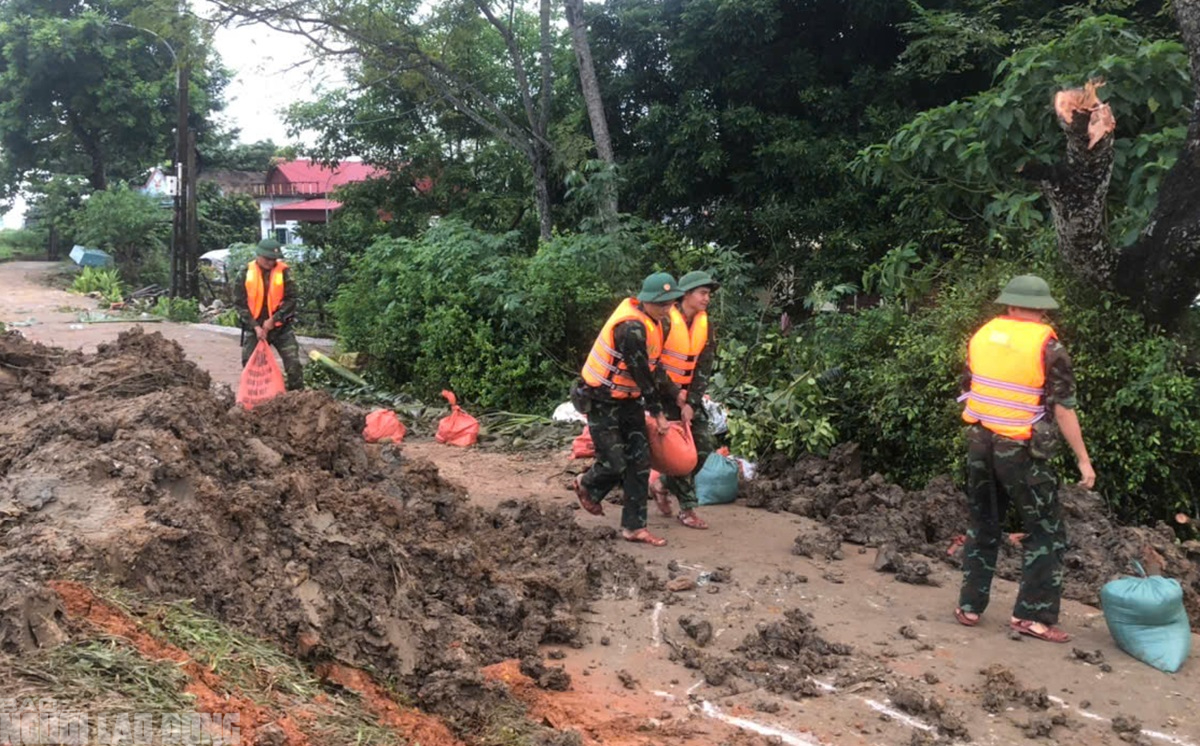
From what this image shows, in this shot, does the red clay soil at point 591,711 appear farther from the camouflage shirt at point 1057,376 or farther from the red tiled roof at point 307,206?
the red tiled roof at point 307,206

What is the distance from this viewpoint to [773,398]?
866cm

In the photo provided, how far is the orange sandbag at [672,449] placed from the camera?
6848mm

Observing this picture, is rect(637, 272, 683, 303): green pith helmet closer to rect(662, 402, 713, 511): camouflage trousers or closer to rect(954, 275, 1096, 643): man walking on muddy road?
rect(662, 402, 713, 511): camouflage trousers

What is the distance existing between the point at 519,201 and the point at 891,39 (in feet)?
20.8

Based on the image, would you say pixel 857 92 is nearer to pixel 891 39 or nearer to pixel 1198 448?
pixel 891 39

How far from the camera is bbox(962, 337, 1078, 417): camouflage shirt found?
4.96 metres

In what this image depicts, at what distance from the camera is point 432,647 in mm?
4598

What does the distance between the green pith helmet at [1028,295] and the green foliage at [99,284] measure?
2503cm

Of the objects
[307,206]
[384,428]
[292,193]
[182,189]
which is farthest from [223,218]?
[384,428]

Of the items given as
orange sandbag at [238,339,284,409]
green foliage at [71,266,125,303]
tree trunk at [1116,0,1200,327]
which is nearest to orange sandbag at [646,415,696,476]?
tree trunk at [1116,0,1200,327]

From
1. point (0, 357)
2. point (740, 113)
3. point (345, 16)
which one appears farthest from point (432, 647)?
point (345, 16)

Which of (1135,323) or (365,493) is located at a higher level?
(1135,323)

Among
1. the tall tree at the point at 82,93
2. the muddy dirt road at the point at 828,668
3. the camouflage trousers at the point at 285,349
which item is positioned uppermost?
the tall tree at the point at 82,93

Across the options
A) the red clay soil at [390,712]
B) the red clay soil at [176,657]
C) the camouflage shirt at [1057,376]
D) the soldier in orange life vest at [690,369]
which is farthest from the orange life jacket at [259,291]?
the camouflage shirt at [1057,376]
